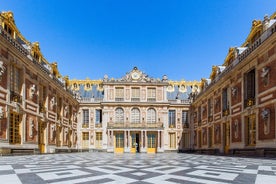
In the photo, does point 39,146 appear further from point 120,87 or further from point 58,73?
point 120,87

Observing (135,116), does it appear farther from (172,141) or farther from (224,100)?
(224,100)

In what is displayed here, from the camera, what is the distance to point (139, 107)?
40.0m

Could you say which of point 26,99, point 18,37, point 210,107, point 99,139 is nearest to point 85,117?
point 99,139

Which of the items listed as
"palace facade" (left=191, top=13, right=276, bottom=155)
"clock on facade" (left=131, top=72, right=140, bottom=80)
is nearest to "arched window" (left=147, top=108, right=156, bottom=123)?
"clock on facade" (left=131, top=72, right=140, bottom=80)

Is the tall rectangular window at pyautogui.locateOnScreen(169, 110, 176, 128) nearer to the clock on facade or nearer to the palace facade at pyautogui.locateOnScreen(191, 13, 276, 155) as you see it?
the clock on facade

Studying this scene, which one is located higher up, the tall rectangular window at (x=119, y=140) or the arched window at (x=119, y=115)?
the arched window at (x=119, y=115)

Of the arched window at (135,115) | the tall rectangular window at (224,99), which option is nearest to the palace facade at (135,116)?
the arched window at (135,115)

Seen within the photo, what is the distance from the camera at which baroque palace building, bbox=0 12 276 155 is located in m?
16.9

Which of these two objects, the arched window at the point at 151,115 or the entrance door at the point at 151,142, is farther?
the arched window at the point at 151,115

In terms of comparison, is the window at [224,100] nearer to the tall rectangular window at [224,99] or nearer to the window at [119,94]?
the tall rectangular window at [224,99]

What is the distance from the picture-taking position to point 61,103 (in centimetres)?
3058

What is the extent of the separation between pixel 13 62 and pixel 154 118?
25.7 m

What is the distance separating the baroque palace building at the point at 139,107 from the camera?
1692 centimetres

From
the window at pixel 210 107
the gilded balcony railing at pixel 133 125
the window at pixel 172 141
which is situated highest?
the window at pixel 210 107
